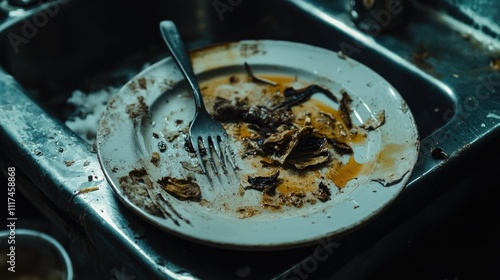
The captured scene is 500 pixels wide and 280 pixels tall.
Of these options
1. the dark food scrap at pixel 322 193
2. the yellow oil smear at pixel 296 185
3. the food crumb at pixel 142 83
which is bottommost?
the yellow oil smear at pixel 296 185

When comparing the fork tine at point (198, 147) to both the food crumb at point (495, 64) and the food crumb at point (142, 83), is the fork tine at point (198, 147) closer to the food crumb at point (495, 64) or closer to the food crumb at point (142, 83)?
the food crumb at point (142, 83)

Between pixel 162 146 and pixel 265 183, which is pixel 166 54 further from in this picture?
pixel 265 183

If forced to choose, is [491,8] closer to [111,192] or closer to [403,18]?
[403,18]

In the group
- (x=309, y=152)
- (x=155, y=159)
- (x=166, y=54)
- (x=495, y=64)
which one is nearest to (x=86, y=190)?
(x=155, y=159)

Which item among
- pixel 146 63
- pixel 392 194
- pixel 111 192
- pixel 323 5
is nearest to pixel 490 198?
pixel 392 194

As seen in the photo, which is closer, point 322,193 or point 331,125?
point 322,193

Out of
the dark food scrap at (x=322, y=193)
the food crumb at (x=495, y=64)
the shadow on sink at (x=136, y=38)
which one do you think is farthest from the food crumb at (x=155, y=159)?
the food crumb at (x=495, y=64)

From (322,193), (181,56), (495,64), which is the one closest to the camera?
(322,193)
